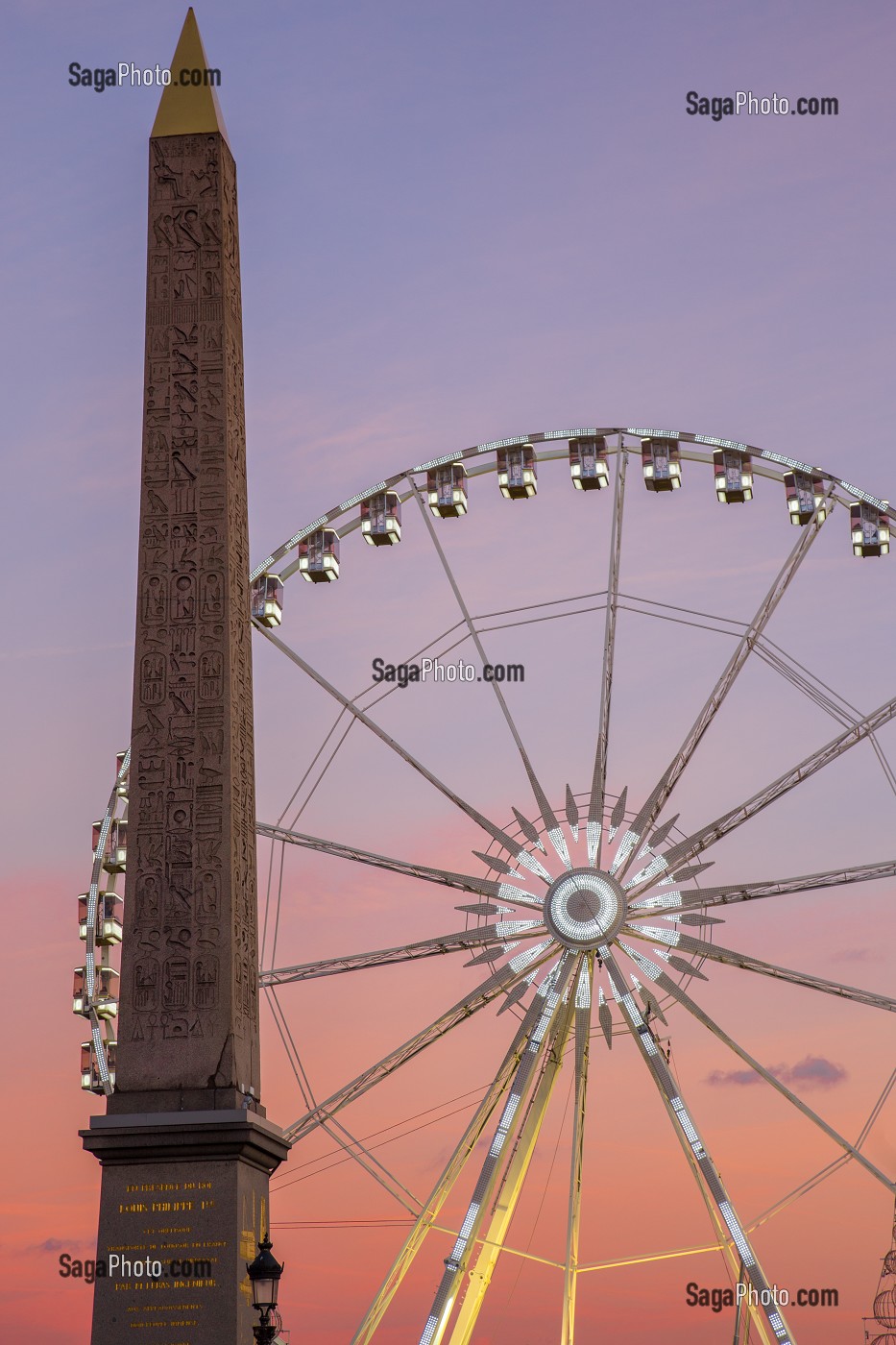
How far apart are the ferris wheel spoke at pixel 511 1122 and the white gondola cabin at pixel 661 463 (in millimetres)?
4945

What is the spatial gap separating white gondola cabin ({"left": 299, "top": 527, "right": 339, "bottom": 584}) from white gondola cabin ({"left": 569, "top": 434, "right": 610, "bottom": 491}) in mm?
2592

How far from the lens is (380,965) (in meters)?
22.6

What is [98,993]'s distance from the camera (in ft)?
72.7

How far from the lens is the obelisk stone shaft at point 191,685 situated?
605 inches

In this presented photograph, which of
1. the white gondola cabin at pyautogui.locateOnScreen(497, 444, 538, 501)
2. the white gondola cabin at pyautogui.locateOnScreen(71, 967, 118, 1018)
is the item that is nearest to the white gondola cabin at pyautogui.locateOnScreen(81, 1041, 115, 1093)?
the white gondola cabin at pyautogui.locateOnScreen(71, 967, 118, 1018)

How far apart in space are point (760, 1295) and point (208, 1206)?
7.00 m

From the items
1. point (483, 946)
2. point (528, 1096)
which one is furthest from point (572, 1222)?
point (483, 946)

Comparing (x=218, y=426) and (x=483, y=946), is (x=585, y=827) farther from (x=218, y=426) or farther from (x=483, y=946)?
(x=218, y=426)

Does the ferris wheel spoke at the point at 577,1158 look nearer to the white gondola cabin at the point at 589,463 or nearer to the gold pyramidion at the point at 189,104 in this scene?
the white gondola cabin at the point at 589,463

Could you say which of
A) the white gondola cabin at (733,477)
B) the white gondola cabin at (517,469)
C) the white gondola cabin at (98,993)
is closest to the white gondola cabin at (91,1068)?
the white gondola cabin at (98,993)

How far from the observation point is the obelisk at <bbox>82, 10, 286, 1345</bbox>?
15.0m

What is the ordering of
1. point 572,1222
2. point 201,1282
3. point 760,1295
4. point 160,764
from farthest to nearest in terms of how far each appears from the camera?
1. point 572,1222
2. point 760,1295
3. point 160,764
4. point 201,1282

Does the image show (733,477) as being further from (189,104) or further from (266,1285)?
(266,1285)

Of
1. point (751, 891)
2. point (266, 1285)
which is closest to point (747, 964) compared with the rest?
point (751, 891)
